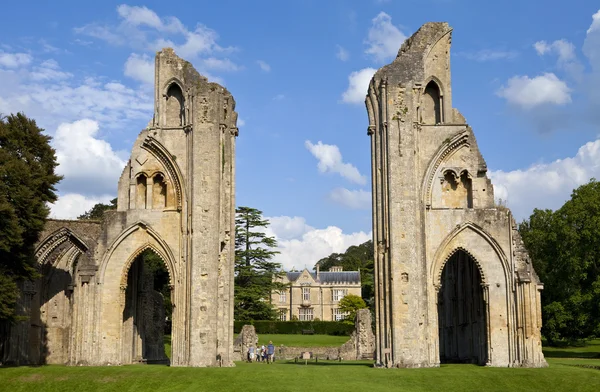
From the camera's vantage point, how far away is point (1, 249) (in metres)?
25.8

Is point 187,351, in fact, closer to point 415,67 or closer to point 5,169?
point 5,169

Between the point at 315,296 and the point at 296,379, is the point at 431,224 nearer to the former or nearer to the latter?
the point at 296,379

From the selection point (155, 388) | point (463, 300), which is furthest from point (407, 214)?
point (155, 388)

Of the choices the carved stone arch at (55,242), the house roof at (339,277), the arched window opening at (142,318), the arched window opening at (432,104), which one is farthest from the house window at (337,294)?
the arched window opening at (432,104)

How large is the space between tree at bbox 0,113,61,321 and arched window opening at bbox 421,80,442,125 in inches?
566

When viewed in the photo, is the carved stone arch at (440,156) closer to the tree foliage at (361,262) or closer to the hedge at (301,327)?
the hedge at (301,327)

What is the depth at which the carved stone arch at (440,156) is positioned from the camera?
28.7 metres

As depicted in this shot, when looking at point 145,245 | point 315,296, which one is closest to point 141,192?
point 145,245

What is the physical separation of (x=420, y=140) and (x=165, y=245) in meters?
10.5

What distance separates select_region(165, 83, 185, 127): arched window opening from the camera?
30172mm

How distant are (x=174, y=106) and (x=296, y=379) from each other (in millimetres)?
12911

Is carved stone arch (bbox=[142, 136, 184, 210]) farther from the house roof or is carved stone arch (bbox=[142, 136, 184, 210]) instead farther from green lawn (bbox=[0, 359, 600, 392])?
the house roof

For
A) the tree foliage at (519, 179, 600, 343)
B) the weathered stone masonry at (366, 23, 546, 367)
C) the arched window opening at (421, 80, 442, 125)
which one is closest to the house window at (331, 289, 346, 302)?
the tree foliage at (519, 179, 600, 343)

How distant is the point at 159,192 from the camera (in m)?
29.7
